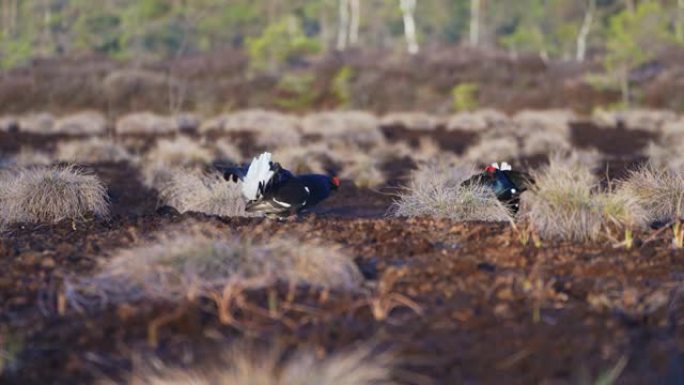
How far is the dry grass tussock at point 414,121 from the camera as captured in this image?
3406 centimetres

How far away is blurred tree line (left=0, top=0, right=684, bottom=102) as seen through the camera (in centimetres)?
4834

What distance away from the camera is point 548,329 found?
19.9 ft

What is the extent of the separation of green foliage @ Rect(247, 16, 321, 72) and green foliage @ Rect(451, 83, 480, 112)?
29.1ft

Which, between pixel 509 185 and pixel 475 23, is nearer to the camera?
pixel 509 185

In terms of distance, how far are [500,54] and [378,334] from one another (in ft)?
151

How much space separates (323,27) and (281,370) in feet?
208

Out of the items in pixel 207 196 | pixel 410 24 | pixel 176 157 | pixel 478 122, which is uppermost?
pixel 410 24

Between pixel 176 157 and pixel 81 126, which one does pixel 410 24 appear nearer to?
pixel 81 126

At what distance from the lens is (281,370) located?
5316 mm

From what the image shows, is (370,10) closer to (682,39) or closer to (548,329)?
(682,39)

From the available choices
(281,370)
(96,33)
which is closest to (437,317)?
(281,370)

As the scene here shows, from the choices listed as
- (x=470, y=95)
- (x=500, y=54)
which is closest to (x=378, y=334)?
(x=470, y=95)

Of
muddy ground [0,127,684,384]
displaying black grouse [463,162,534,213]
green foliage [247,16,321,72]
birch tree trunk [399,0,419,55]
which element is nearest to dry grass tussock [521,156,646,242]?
muddy ground [0,127,684,384]

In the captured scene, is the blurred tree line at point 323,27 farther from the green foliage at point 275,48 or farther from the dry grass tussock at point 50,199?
the dry grass tussock at point 50,199
